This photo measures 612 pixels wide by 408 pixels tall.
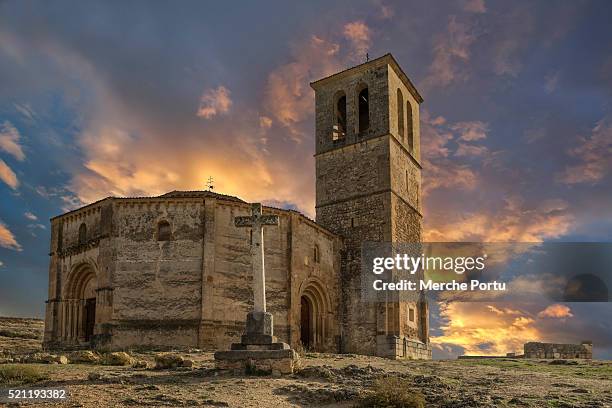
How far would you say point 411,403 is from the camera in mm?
11766

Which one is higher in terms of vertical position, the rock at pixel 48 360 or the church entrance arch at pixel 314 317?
the church entrance arch at pixel 314 317

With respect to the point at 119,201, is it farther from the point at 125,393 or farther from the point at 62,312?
the point at 125,393

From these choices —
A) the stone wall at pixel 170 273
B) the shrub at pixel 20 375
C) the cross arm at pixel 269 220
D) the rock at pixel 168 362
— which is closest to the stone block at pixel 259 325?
the rock at pixel 168 362

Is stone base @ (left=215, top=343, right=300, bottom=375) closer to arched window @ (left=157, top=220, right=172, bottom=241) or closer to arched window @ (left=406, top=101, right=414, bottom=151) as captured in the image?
arched window @ (left=157, top=220, right=172, bottom=241)

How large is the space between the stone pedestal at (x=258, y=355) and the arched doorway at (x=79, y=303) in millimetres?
12282

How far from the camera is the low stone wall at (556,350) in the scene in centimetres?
2895

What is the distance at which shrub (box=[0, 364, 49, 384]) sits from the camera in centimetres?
1349

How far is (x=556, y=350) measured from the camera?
29109 millimetres

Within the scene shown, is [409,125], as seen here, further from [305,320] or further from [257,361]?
[257,361]

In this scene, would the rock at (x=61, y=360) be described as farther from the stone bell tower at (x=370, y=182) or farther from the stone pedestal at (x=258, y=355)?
the stone bell tower at (x=370, y=182)

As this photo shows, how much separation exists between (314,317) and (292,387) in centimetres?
1538

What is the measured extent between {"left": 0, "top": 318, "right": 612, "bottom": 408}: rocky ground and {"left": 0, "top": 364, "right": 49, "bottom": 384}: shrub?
35 mm

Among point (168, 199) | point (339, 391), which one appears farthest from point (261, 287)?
Answer: point (168, 199)

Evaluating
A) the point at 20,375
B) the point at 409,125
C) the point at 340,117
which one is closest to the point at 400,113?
the point at 409,125
